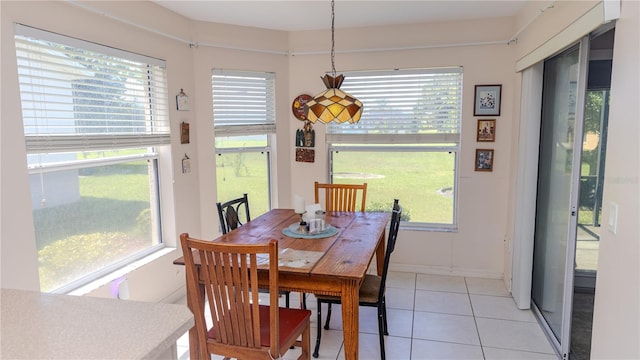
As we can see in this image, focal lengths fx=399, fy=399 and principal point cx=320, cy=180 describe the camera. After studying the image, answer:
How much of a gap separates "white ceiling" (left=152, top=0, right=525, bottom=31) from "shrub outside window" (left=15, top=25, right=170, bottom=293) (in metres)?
0.63

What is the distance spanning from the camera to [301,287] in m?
2.07

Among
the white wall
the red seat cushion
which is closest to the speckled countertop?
the red seat cushion

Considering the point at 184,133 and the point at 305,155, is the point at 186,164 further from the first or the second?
the point at 305,155

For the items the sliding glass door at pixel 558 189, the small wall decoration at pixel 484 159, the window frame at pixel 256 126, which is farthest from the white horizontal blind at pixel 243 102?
the sliding glass door at pixel 558 189

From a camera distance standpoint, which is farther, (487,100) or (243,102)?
(243,102)

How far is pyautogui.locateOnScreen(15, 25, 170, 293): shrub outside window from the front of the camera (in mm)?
2195

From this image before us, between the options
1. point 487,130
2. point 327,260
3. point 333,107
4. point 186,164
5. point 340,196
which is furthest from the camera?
point 487,130

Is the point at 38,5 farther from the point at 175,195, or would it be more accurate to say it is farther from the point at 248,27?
the point at 248,27

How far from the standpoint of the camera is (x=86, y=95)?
2510mm

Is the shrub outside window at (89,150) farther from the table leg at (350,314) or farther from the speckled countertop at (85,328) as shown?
the table leg at (350,314)

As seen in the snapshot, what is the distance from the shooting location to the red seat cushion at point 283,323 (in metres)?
1.94

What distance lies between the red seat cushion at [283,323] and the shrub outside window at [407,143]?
84.8 inches

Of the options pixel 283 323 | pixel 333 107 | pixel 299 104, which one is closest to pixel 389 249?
pixel 283 323

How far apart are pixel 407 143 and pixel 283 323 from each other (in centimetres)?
243
